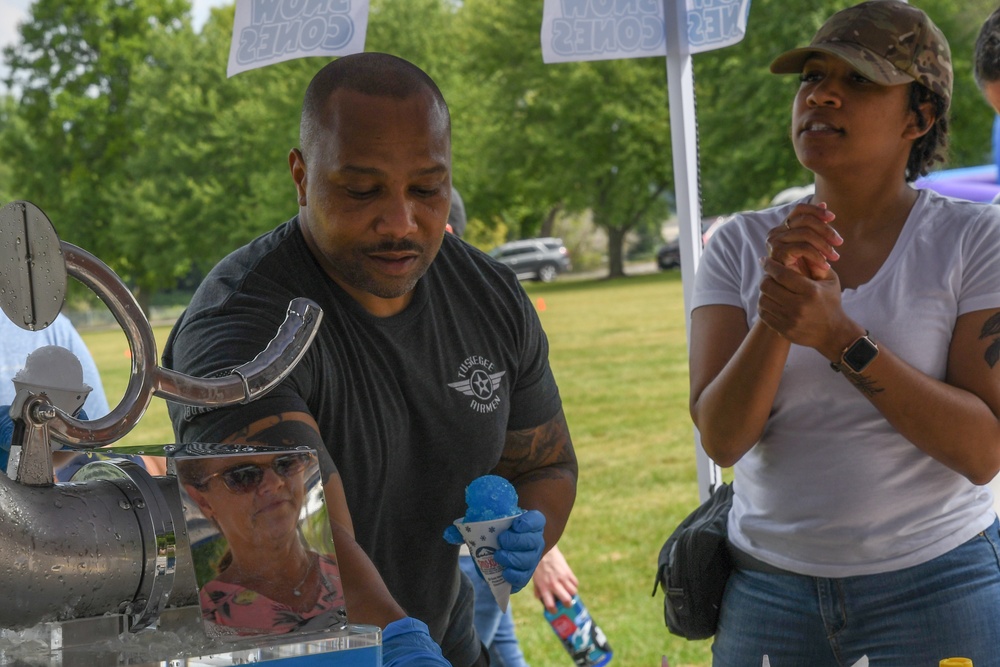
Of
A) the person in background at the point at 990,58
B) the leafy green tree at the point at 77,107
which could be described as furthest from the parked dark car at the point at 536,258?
the person in background at the point at 990,58

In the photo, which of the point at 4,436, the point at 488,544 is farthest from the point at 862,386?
the point at 4,436

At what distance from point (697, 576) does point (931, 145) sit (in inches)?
36.5

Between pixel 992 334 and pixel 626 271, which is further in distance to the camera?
pixel 626 271

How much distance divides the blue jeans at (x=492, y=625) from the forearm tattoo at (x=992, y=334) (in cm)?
168

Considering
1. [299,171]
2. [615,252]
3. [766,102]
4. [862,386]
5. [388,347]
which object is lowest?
[615,252]

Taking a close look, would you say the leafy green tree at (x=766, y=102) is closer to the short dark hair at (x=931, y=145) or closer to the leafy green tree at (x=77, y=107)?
the leafy green tree at (x=77, y=107)

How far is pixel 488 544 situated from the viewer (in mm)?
1721

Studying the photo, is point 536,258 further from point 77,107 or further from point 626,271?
point 77,107

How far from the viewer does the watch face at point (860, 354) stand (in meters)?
1.80

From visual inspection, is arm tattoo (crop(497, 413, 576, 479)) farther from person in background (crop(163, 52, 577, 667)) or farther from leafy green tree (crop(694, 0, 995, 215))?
leafy green tree (crop(694, 0, 995, 215))

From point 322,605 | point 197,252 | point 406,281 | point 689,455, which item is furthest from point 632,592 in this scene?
point 197,252

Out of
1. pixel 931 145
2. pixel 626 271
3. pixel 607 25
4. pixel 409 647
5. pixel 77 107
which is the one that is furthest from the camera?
pixel 626 271

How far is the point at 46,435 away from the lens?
38.0 inches

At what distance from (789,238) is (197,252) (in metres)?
27.9
